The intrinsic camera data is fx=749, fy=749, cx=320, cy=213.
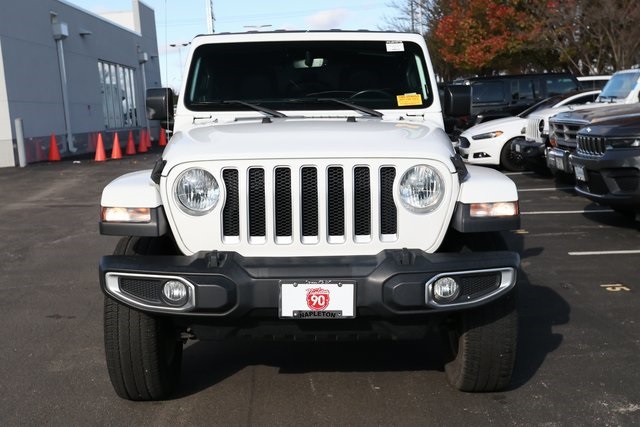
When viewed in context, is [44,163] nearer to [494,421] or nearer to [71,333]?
[71,333]

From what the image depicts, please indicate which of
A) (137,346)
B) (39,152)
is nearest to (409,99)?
(137,346)

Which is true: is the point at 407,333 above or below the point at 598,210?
above

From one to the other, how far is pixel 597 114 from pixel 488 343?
615 centimetres

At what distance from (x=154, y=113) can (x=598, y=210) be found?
6758 millimetres

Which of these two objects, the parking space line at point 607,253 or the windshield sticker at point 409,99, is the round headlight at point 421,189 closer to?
the windshield sticker at point 409,99

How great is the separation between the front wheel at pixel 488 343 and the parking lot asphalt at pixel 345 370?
15 centimetres

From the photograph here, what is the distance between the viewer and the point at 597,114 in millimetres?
9055

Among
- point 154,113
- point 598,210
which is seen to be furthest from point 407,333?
point 598,210

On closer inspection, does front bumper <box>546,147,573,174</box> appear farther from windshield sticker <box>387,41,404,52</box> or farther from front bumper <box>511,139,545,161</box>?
windshield sticker <box>387,41,404,52</box>

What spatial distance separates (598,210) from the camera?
9.92m

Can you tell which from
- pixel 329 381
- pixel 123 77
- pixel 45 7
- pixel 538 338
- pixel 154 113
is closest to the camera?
pixel 329 381

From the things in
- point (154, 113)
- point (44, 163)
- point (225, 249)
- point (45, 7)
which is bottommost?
point (44, 163)

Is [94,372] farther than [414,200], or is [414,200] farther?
[94,372]

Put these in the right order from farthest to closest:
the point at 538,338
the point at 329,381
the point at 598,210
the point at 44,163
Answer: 1. the point at 44,163
2. the point at 598,210
3. the point at 538,338
4. the point at 329,381
